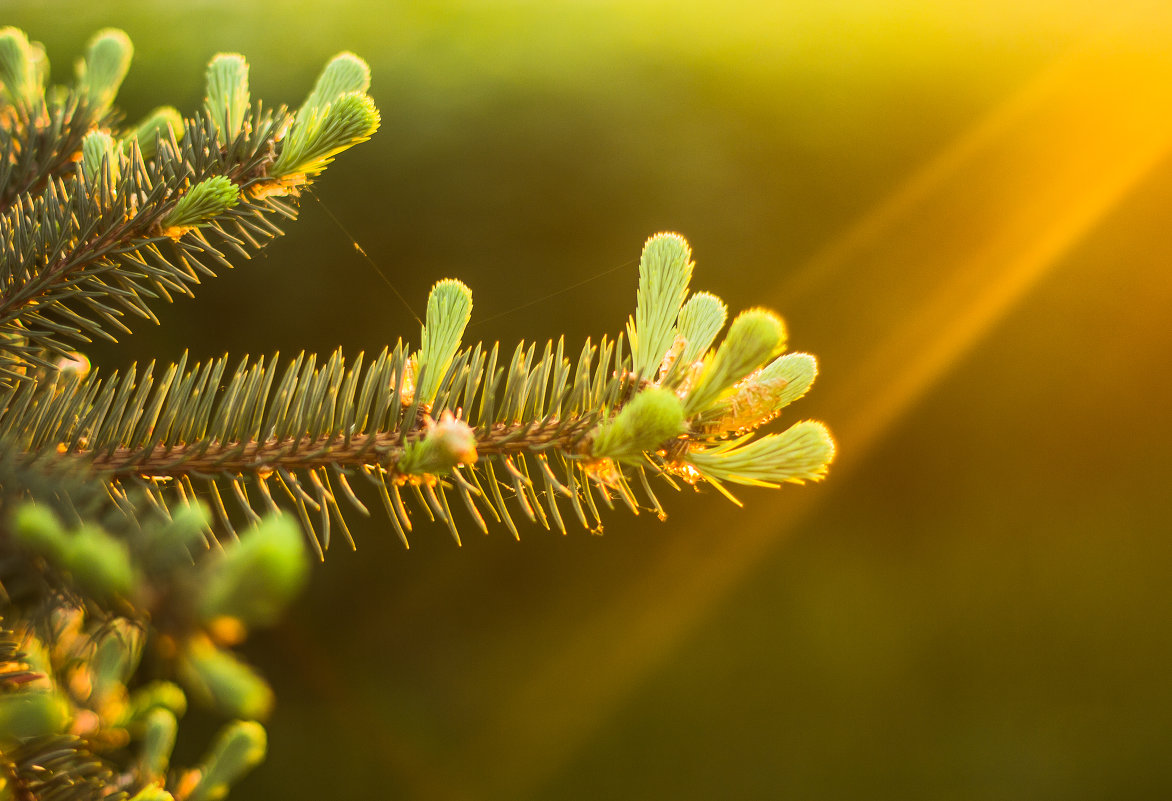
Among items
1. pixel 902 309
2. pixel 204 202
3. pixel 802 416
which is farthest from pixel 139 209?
pixel 902 309

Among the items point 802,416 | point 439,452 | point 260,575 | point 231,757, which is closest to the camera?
point 260,575

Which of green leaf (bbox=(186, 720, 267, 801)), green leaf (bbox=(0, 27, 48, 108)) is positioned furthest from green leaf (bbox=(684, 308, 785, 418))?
green leaf (bbox=(0, 27, 48, 108))

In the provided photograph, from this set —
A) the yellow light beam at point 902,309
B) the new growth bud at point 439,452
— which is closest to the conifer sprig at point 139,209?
the new growth bud at point 439,452

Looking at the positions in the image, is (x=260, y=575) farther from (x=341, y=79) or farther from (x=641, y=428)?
(x=341, y=79)

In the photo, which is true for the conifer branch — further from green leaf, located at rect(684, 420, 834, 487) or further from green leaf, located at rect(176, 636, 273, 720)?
green leaf, located at rect(176, 636, 273, 720)

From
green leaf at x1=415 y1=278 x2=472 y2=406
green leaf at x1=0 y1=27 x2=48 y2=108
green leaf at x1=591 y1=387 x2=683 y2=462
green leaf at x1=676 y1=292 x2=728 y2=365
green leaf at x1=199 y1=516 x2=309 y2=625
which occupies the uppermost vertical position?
green leaf at x1=0 y1=27 x2=48 y2=108

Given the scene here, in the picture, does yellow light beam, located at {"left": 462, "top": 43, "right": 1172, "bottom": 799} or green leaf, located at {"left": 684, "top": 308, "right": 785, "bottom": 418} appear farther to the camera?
yellow light beam, located at {"left": 462, "top": 43, "right": 1172, "bottom": 799}

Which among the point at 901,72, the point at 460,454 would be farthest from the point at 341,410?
the point at 901,72

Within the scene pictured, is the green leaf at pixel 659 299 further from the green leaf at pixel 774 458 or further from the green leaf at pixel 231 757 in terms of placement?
the green leaf at pixel 231 757
